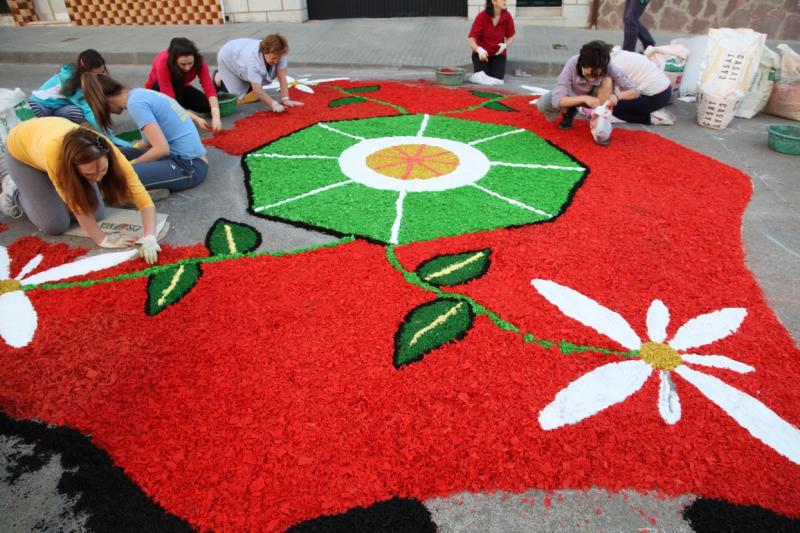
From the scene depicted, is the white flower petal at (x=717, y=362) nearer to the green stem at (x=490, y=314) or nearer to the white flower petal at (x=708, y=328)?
the white flower petal at (x=708, y=328)

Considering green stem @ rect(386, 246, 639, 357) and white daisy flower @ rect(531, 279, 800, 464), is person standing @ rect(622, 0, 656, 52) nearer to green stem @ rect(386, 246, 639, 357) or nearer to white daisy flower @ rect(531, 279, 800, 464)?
white daisy flower @ rect(531, 279, 800, 464)

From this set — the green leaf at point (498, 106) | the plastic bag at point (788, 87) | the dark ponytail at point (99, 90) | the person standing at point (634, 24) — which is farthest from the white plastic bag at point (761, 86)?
the dark ponytail at point (99, 90)

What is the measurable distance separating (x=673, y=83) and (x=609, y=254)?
3869 mm

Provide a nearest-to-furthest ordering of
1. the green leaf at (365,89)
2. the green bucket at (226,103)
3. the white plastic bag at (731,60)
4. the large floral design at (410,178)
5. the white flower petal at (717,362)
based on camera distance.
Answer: the white flower petal at (717,362), the large floral design at (410,178), the white plastic bag at (731,60), the green bucket at (226,103), the green leaf at (365,89)

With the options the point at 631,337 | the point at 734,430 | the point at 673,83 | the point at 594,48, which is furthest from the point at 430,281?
the point at 673,83

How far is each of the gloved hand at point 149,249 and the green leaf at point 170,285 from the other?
13 centimetres

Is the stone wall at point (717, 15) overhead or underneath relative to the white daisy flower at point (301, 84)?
overhead

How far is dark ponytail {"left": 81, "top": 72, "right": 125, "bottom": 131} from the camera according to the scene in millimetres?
3287

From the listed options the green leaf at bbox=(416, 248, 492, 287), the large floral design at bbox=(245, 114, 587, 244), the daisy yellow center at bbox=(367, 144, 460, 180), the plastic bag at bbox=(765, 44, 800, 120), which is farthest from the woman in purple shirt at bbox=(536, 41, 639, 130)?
the green leaf at bbox=(416, 248, 492, 287)

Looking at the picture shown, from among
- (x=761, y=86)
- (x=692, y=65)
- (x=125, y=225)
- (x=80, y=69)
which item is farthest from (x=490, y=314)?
(x=692, y=65)

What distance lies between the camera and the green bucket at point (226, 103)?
5.14 metres

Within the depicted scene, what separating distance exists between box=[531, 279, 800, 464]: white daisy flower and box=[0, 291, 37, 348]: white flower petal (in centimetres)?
230

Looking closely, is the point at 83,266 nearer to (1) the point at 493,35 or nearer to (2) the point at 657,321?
(2) the point at 657,321

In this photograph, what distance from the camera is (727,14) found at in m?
7.99
